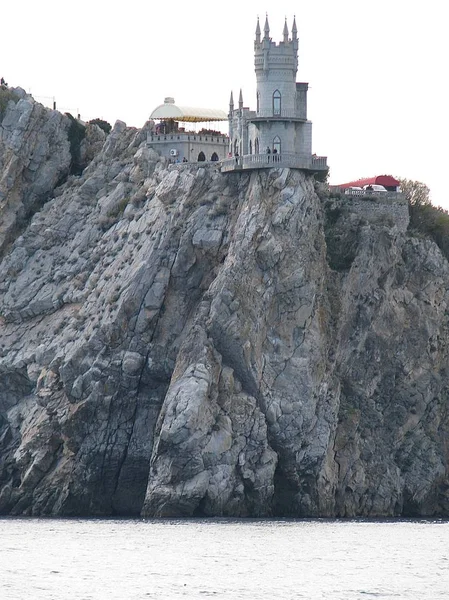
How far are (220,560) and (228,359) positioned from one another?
2034cm

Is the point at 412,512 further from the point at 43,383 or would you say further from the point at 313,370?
the point at 43,383

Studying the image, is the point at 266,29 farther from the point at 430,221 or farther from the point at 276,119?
the point at 430,221

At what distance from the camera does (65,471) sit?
14100 cm

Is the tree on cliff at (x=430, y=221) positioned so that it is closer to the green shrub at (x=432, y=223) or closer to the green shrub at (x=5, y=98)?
the green shrub at (x=432, y=223)

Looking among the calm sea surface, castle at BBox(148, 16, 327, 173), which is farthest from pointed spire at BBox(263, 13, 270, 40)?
the calm sea surface

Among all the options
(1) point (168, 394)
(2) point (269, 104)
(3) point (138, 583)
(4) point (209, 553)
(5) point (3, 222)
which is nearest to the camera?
(3) point (138, 583)

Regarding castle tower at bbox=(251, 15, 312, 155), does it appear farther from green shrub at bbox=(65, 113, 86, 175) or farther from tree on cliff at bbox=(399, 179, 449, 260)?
green shrub at bbox=(65, 113, 86, 175)

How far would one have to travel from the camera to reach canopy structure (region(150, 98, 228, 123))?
158 m

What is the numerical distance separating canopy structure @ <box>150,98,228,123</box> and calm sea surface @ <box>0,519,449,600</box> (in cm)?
3271

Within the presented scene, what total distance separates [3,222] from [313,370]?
87.7 feet

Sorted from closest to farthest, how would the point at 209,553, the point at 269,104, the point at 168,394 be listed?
1. the point at 209,553
2. the point at 168,394
3. the point at 269,104

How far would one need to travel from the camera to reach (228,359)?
455ft

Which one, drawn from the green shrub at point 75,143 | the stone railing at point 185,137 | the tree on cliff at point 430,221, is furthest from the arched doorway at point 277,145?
the green shrub at point 75,143

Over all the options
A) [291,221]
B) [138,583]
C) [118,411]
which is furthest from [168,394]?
[138,583]
